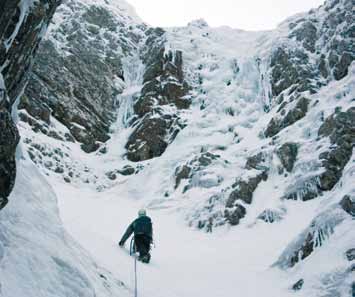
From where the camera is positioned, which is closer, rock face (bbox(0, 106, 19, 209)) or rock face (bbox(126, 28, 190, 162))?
rock face (bbox(0, 106, 19, 209))

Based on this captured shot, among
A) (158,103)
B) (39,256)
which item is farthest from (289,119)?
(39,256)

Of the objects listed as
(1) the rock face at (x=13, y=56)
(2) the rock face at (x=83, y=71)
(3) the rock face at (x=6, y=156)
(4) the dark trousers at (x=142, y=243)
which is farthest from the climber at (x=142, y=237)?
(2) the rock face at (x=83, y=71)

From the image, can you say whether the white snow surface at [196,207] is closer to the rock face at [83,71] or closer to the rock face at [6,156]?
the rock face at [6,156]

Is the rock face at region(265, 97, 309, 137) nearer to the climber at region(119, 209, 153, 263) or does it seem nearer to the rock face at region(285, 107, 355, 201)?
the rock face at region(285, 107, 355, 201)

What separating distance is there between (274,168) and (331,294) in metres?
13.7

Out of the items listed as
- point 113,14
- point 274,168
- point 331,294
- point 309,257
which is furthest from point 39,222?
point 113,14

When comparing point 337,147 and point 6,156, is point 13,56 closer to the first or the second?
point 6,156

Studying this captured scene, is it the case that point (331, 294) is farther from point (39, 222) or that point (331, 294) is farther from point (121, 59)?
point (121, 59)

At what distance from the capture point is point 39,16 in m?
5.91

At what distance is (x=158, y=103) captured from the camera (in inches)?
1435

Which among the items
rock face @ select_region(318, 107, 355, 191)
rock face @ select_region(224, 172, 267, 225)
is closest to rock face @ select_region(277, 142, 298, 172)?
rock face @ select_region(224, 172, 267, 225)

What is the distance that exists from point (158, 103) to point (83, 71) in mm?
8155

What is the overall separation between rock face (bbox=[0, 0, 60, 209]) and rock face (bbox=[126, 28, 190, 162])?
25660 millimetres

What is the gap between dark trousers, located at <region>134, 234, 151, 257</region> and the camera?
31.2ft
